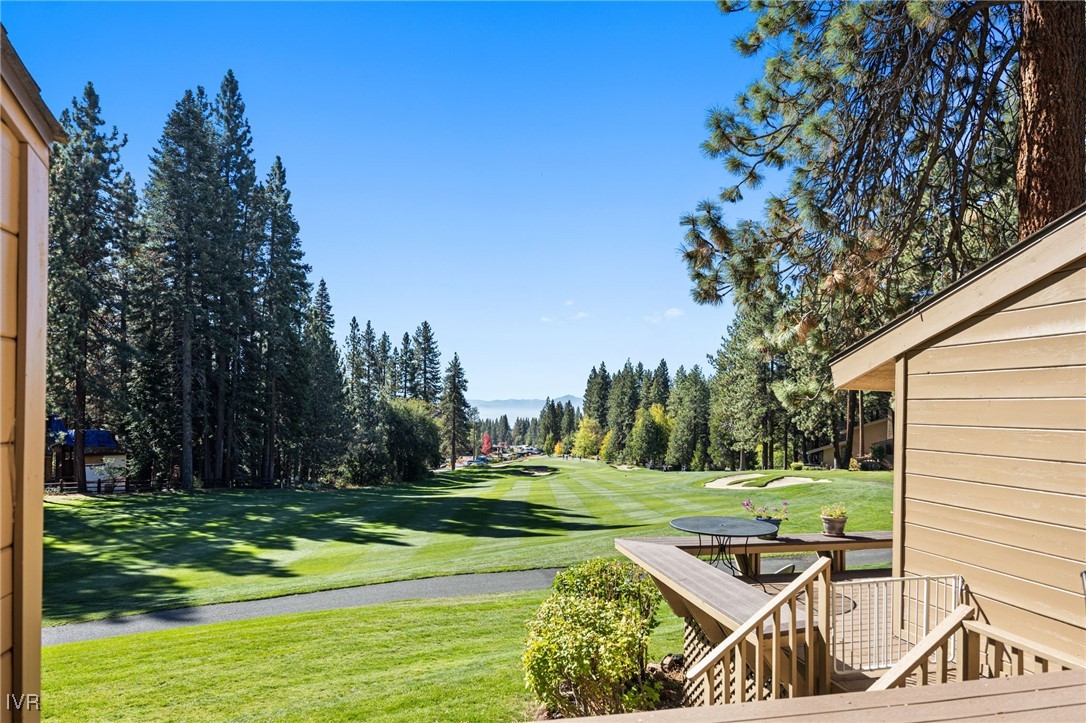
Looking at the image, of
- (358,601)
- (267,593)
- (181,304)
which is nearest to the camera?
(358,601)

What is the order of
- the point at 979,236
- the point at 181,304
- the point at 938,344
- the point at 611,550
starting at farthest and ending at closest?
the point at 181,304, the point at 611,550, the point at 979,236, the point at 938,344

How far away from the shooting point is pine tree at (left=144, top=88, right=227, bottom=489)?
27.1 m

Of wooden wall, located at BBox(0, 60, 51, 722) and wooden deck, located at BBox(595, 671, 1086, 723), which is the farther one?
wooden deck, located at BBox(595, 671, 1086, 723)

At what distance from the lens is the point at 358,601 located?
1053cm

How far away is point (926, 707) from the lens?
6.46 ft

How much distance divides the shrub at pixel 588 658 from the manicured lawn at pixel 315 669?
80 cm

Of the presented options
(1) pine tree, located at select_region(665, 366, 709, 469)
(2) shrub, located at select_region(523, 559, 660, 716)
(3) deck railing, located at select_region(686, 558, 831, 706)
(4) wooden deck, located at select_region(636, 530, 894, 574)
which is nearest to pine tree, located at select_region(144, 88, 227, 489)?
(4) wooden deck, located at select_region(636, 530, 894, 574)

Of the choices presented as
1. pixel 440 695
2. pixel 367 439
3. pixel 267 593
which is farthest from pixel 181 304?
pixel 440 695

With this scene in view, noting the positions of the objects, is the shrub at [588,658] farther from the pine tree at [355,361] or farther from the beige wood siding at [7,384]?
the pine tree at [355,361]

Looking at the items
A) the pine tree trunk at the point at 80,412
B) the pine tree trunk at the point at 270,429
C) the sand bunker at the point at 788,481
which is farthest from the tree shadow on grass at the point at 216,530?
the sand bunker at the point at 788,481

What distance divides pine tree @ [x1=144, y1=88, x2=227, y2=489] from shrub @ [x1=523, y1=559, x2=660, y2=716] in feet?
88.5

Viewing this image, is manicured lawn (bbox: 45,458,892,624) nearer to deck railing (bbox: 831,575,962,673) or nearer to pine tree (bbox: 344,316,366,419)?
deck railing (bbox: 831,575,962,673)

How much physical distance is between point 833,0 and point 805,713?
7.12 meters

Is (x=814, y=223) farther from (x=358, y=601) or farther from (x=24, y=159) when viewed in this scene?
(x=358, y=601)
